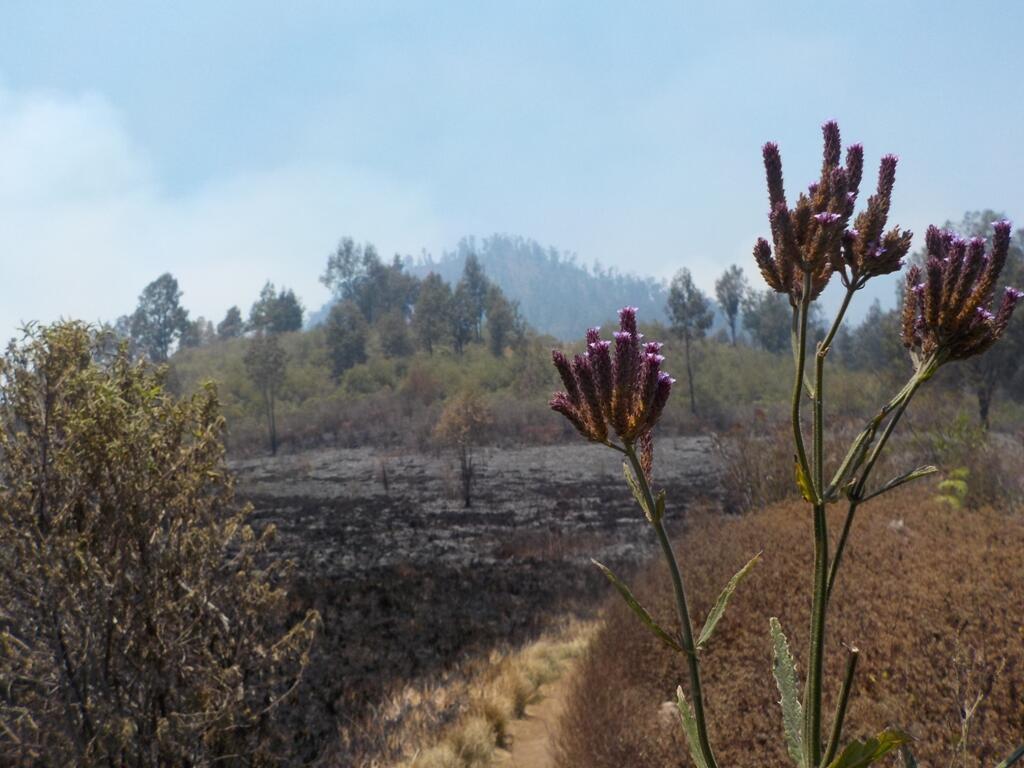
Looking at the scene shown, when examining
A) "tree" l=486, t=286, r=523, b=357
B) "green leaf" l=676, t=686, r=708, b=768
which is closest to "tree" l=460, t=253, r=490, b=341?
"tree" l=486, t=286, r=523, b=357

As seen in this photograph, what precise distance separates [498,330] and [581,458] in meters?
36.4

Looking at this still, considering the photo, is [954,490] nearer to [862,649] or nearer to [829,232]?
[862,649]

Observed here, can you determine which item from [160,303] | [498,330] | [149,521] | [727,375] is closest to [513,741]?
[149,521]

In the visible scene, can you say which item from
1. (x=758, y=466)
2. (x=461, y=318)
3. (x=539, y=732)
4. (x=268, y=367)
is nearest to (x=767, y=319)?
(x=461, y=318)

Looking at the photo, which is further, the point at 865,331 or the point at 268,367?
the point at 865,331

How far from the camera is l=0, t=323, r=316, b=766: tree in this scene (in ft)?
12.3

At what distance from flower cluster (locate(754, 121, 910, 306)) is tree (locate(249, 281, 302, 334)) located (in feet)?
272

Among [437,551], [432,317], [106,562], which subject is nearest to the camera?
[106,562]

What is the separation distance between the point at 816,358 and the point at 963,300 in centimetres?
25

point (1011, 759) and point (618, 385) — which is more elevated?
point (618, 385)

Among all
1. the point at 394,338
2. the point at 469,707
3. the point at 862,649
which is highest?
the point at 394,338

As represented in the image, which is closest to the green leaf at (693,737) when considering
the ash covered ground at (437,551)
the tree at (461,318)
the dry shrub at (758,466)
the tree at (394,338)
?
the ash covered ground at (437,551)

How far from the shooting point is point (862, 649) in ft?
14.4

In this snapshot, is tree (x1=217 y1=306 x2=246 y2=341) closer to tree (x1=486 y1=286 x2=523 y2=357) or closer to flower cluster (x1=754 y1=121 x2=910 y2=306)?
tree (x1=486 y1=286 x2=523 y2=357)
